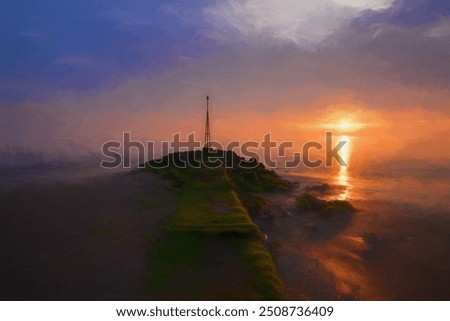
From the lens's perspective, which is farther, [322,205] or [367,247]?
[322,205]

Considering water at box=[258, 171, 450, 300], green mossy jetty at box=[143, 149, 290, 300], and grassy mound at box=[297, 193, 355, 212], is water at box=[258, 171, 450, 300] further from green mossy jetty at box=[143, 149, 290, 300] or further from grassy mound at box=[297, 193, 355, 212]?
green mossy jetty at box=[143, 149, 290, 300]

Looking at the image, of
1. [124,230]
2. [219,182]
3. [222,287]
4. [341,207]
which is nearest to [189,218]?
[124,230]

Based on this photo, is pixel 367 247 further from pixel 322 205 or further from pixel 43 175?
pixel 43 175

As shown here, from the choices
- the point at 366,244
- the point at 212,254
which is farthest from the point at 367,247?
the point at 212,254

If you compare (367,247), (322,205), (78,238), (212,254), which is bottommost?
(367,247)

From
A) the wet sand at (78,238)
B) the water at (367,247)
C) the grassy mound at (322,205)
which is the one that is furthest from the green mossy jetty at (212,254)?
the grassy mound at (322,205)

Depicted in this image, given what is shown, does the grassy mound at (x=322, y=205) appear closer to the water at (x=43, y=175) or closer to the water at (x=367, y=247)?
the water at (x=367, y=247)

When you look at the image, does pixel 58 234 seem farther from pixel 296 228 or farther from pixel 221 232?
pixel 296 228
